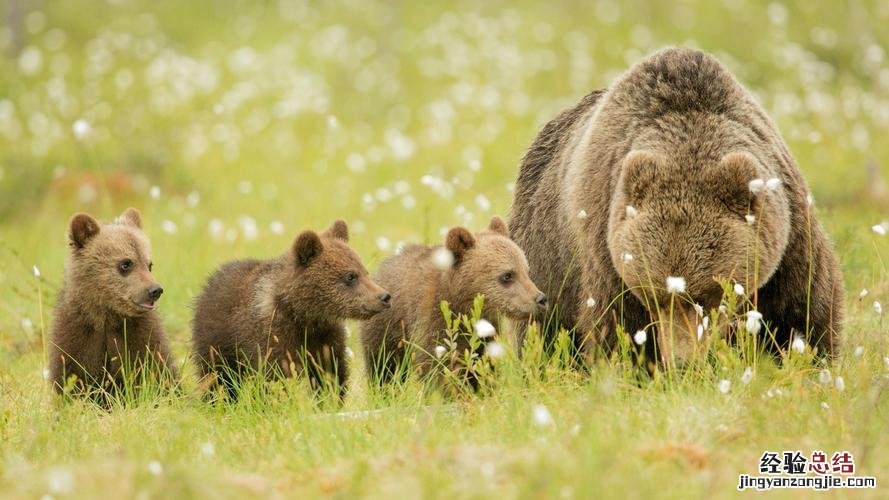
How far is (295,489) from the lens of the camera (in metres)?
4.84

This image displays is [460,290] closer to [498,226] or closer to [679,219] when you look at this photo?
[498,226]

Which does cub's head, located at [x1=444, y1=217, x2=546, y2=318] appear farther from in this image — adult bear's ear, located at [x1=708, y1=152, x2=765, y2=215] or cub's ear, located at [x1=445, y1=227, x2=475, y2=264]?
adult bear's ear, located at [x1=708, y1=152, x2=765, y2=215]

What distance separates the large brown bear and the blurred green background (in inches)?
44.1

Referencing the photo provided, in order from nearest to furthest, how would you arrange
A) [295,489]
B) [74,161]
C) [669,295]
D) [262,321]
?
[295,489], [669,295], [262,321], [74,161]

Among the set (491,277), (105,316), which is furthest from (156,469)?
(491,277)

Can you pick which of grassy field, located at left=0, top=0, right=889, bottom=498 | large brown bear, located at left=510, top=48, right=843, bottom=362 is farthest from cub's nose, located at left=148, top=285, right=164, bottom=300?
large brown bear, located at left=510, top=48, right=843, bottom=362

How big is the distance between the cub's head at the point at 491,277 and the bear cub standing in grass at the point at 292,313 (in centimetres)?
43

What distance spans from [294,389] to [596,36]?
16.6 meters

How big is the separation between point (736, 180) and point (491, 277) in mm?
1481

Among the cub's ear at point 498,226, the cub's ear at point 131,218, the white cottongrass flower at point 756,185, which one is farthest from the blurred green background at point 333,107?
the white cottongrass flower at point 756,185

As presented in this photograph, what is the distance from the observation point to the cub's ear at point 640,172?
5898 mm

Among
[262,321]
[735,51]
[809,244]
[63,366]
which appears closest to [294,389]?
[262,321]

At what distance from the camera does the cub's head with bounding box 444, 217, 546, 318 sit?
21.8ft

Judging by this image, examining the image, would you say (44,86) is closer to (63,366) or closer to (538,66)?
(538,66)
